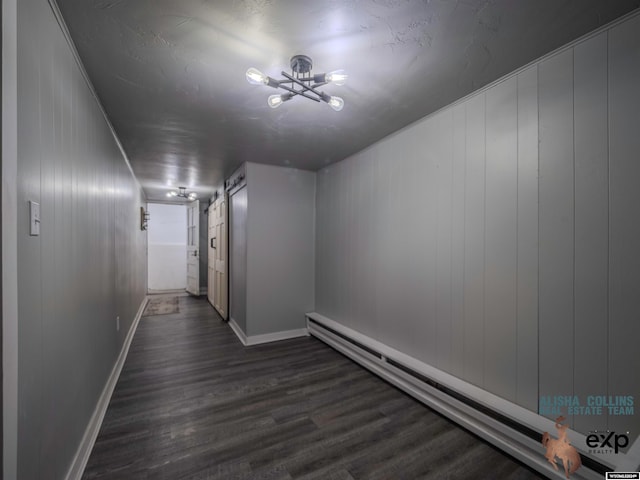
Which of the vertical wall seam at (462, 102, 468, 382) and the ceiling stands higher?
the ceiling

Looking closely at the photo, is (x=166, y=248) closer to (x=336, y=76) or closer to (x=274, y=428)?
(x=274, y=428)

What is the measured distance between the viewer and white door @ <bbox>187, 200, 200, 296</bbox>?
21.4 feet

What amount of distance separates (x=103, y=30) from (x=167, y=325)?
393 cm

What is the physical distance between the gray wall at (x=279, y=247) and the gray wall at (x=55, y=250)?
64.8 inches

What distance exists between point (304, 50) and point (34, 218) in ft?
4.84

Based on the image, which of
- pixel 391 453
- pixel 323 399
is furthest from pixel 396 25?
pixel 323 399

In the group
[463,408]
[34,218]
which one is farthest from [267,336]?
[34,218]

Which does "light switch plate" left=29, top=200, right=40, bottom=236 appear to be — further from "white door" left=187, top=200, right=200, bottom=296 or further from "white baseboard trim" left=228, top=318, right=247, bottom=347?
"white door" left=187, top=200, right=200, bottom=296

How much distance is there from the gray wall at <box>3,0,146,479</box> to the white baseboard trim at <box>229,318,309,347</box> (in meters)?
1.58

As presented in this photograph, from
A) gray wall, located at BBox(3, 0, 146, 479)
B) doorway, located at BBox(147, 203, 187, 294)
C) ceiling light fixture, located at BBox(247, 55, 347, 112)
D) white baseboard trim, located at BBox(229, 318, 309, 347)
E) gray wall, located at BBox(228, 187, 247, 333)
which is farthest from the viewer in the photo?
doorway, located at BBox(147, 203, 187, 294)

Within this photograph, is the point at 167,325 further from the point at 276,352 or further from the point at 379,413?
the point at 379,413

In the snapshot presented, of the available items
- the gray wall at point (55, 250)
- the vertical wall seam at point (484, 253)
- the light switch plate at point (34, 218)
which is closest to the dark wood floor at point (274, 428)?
the gray wall at point (55, 250)

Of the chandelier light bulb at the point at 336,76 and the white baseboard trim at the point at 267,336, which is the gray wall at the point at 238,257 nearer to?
the white baseboard trim at the point at 267,336

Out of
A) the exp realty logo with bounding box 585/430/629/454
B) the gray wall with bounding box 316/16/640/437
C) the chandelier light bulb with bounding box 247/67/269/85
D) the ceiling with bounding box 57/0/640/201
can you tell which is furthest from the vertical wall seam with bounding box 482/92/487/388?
the chandelier light bulb with bounding box 247/67/269/85
